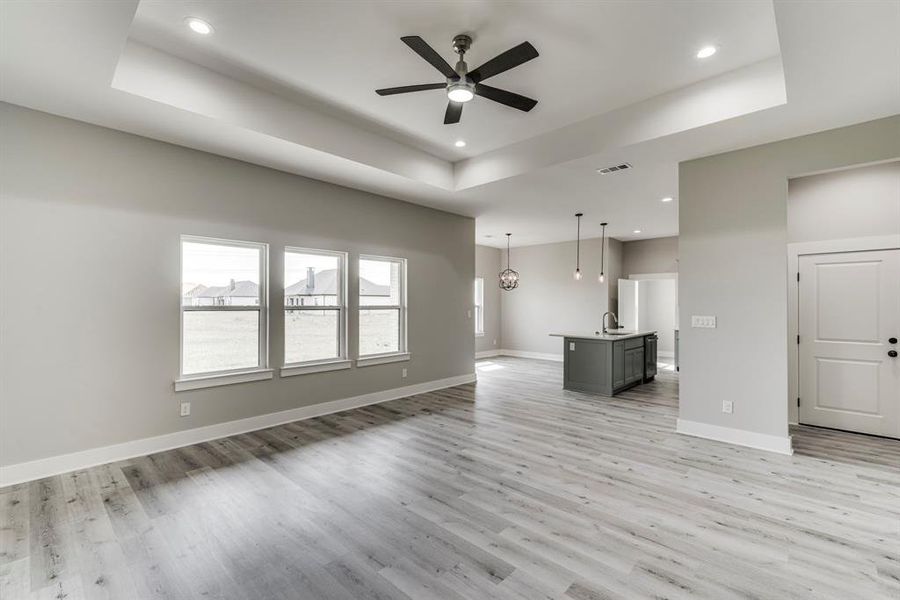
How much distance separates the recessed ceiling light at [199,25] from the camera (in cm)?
274

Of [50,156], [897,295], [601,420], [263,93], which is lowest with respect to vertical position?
[601,420]

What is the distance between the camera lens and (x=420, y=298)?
6328mm

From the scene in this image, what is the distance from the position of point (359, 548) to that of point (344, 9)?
3.36 meters

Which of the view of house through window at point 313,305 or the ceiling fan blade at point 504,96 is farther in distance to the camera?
the view of house through window at point 313,305

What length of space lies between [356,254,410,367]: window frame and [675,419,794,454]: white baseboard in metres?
3.69

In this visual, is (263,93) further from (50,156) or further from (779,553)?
(779,553)

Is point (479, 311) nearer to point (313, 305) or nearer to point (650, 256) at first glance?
point (650, 256)

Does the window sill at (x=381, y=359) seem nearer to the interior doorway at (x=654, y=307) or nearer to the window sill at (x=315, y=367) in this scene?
the window sill at (x=315, y=367)

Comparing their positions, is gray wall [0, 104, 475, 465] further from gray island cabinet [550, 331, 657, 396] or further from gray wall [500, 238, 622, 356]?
gray wall [500, 238, 622, 356]

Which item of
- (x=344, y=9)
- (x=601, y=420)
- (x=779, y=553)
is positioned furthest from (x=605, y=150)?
(x=779, y=553)

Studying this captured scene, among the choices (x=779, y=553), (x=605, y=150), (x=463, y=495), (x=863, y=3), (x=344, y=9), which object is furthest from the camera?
(x=605, y=150)

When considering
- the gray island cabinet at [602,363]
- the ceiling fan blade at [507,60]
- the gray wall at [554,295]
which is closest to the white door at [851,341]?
the gray island cabinet at [602,363]

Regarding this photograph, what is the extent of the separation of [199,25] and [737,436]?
18.8ft

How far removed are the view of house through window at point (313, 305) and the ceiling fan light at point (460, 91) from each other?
2.91 meters
